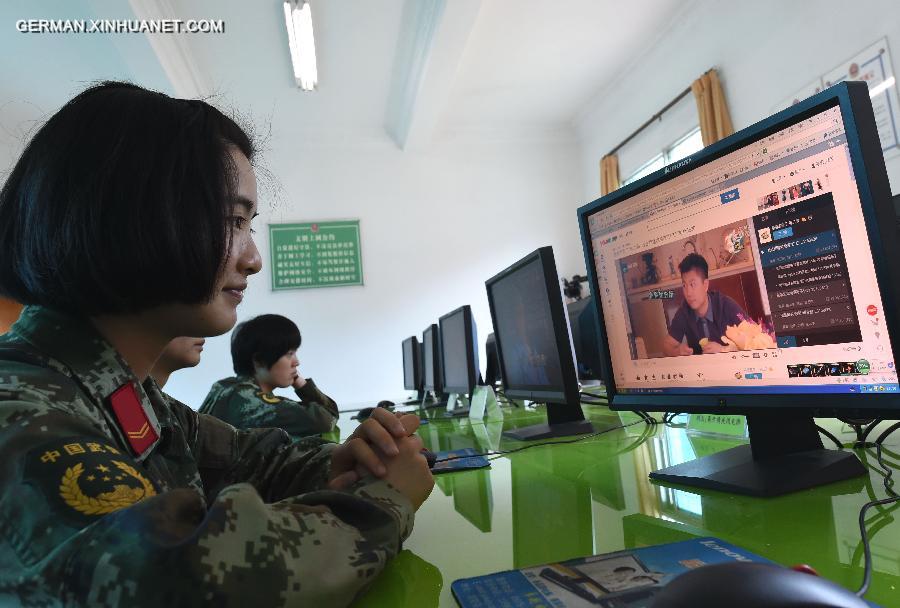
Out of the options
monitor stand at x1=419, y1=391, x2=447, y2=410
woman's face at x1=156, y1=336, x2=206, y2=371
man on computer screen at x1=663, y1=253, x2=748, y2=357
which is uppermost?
woman's face at x1=156, y1=336, x2=206, y2=371

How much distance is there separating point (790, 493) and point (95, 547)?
2.33 feet

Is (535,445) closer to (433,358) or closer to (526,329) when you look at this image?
(526,329)

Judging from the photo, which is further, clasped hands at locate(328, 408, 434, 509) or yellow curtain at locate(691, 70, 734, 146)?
yellow curtain at locate(691, 70, 734, 146)

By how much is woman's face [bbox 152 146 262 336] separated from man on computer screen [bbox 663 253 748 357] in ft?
2.04

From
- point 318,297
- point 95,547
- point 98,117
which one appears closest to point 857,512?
point 95,547

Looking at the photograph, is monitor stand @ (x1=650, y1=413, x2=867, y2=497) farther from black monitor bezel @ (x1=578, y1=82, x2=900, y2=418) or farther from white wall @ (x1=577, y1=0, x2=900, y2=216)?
Answer: white wall @ (x1=577, y1=0, x2=900, y2=216)

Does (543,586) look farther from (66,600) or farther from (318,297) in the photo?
(318,297)

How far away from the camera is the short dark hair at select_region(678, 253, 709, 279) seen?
2.50 ft

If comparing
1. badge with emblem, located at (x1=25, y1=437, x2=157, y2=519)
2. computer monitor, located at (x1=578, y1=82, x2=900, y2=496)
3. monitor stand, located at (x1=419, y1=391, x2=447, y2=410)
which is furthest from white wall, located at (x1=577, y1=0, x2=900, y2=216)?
badge with emblem, located at (x1=25, y1=437, x2=157, y2=519)

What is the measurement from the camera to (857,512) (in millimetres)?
566

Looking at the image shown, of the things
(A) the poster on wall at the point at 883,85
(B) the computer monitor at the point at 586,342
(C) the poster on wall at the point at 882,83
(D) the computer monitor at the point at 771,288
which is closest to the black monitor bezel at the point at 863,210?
(D) the computer monitor at the point at 771,288

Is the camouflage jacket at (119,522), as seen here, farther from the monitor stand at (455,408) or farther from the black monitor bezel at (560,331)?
the monitor stand at (455,408)

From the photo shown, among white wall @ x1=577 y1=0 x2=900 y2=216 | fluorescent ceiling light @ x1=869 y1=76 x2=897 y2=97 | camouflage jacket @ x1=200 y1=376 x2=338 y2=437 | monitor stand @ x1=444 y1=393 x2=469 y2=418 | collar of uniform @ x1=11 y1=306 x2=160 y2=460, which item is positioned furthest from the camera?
white wall @ x1=577 y1=0 x2=900 y2=216

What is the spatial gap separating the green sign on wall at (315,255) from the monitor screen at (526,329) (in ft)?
12.0
